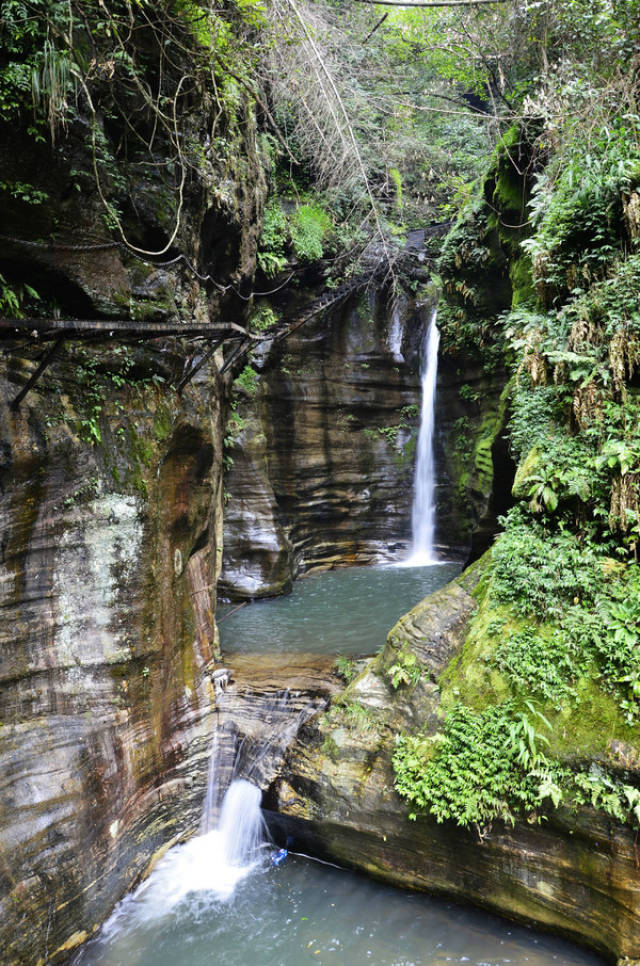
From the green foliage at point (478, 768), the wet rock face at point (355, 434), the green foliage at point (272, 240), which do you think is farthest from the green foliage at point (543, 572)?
the green foliage at point (272, 240)

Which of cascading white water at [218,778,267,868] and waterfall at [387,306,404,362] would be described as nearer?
cascading white water at [218,778,267,868]

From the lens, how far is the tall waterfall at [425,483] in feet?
52.3

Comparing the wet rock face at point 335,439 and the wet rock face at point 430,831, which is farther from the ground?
the wet rock face at point 335,439

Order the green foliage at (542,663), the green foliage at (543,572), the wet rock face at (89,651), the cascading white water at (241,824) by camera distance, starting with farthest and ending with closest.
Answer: the cascading white water at (241,824) < the green foliage at (543,572) < the green foliage at (542,663) < the wet rock face at (89,651)

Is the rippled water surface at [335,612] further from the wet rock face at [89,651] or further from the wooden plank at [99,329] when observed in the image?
the wooden plank at [99,329]

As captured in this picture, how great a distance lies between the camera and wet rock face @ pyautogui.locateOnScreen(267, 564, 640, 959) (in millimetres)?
4207

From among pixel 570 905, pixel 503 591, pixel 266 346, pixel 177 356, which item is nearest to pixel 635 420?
pixel 503 591

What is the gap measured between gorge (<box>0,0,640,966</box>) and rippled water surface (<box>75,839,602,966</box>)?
0.10 feet

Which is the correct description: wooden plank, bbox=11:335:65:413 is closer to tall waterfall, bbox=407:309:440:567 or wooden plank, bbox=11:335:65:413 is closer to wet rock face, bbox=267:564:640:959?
wet rock face, bbox=267:564:640:959

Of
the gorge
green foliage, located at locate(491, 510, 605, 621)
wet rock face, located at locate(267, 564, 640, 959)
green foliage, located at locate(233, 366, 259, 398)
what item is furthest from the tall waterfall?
green foliage, located at locate(491, 510, 605, 621)

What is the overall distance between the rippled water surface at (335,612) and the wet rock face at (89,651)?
3.18 metres

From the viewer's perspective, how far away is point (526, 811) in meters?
4.45

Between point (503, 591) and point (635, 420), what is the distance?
90.9 inches

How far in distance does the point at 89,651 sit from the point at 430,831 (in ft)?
12.5
